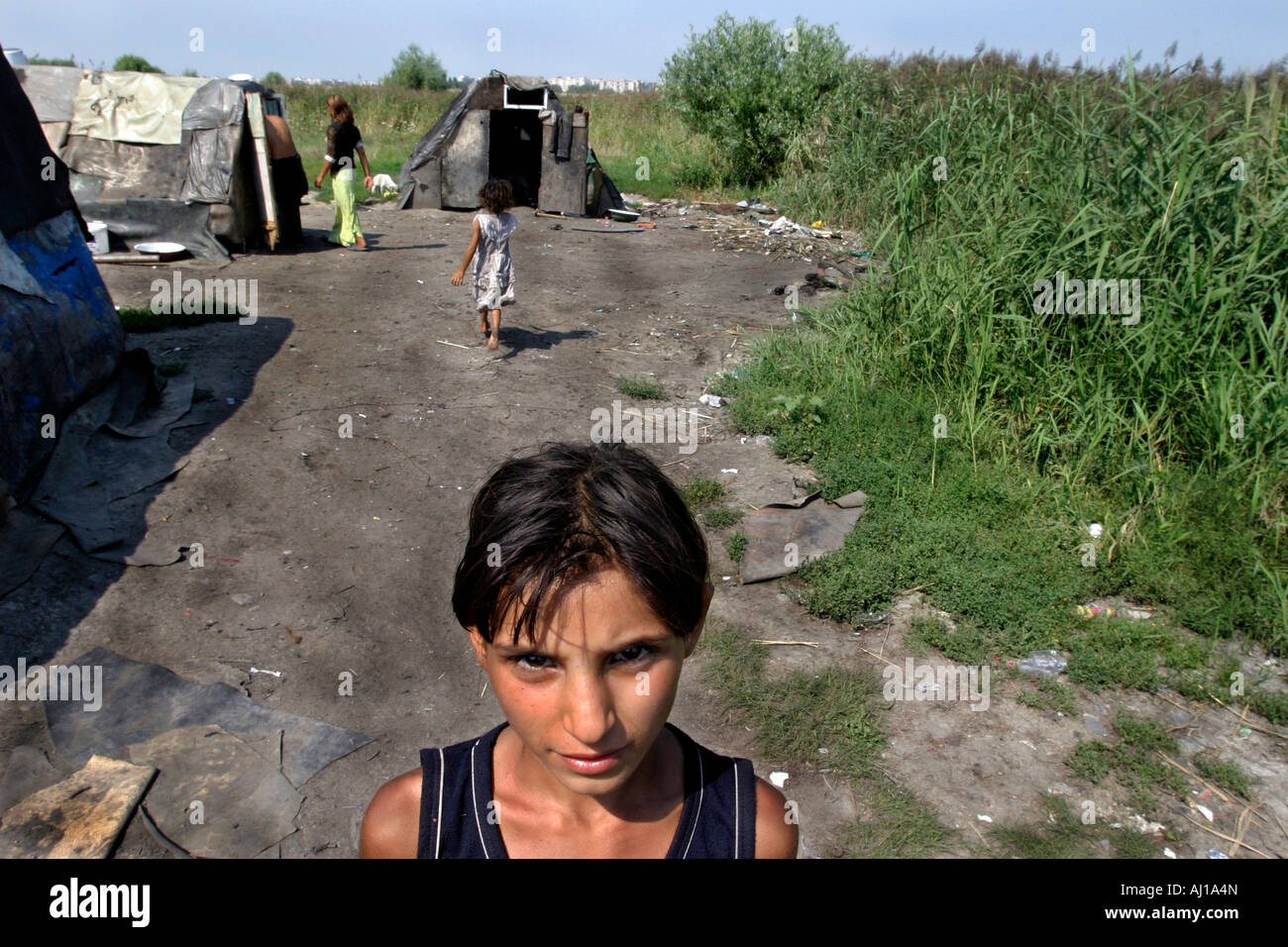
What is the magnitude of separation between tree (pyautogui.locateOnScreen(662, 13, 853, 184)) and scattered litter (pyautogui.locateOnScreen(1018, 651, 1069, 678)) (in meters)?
13.9

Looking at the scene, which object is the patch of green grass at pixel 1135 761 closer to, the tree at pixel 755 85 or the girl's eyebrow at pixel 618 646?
the girl's eyebrow at pixel 618 646

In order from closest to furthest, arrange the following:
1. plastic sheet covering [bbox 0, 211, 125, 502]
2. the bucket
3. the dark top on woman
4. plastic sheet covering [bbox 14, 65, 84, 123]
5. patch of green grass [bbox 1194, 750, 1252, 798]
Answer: patch of green grass [bbox 1194, 750, 1252, 798] → plastic sheet covering [bbox 0, 211, 125, 502] → the bucket → plastic sheet covering [bbox 14, 65, 84, 123] → the dark top on woman

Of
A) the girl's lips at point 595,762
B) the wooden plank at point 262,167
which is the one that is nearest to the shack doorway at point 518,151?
the wooden plank at point 262,167

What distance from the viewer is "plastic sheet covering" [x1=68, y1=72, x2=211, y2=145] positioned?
36.3ft

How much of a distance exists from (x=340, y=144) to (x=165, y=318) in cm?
426

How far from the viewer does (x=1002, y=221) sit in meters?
6.33

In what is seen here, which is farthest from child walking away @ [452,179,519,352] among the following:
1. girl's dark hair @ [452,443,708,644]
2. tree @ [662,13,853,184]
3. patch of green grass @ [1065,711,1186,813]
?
tree @ [662,13,853,184]

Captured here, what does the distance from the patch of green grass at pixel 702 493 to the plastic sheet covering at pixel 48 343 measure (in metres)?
4.00

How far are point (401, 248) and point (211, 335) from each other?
4.59 metres

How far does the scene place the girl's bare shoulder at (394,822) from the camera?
1.42m

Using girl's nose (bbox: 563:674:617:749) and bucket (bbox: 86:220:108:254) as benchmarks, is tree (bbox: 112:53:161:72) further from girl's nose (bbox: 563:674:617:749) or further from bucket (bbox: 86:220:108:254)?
girl's nose (bbox: 563:674:617:749)
